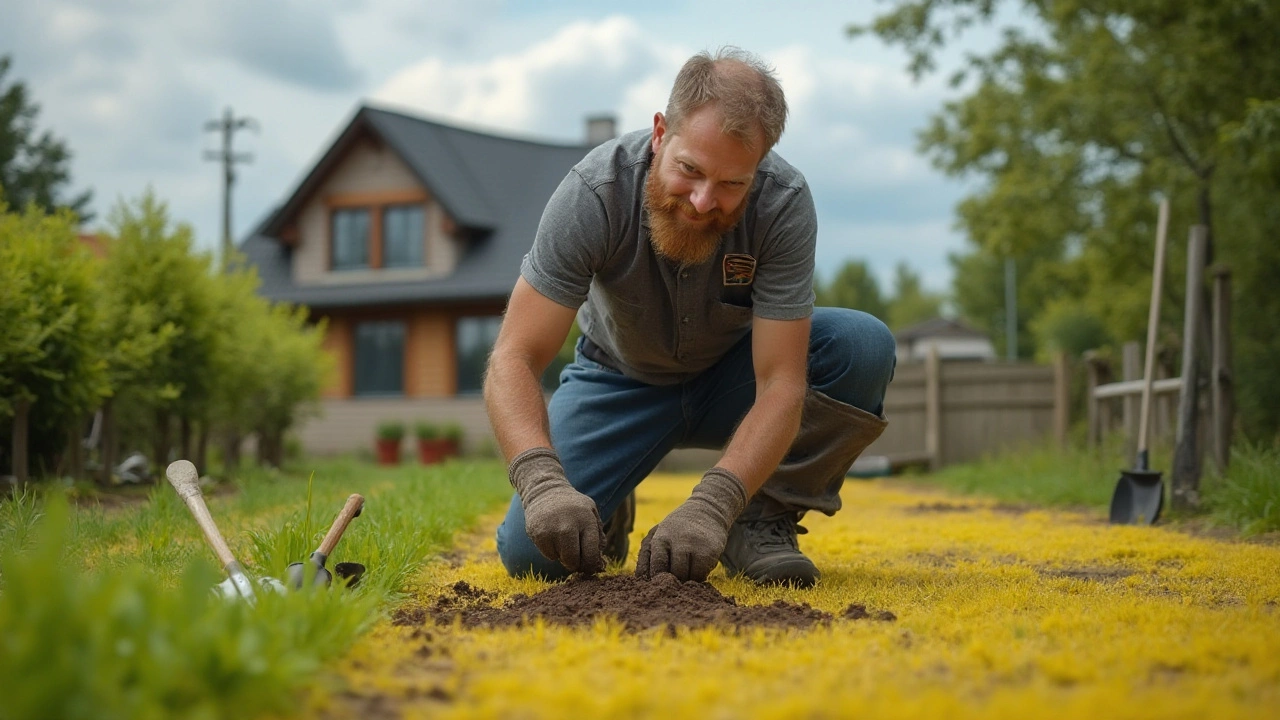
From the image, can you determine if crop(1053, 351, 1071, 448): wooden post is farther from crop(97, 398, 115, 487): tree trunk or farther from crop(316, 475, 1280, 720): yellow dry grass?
crop(97, 398, 115, 487): tree trunk

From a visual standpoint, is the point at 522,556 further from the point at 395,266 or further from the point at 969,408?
the point at 395,266

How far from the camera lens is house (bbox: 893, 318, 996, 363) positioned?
47.7 m

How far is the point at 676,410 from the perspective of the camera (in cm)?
382

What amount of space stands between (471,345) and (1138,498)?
13.5m

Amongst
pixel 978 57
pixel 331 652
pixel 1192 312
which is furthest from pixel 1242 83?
pixel 331 652

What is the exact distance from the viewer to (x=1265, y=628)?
2307mm

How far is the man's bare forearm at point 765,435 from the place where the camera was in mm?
3141

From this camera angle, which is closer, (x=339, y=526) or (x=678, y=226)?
(x=339, y=526)

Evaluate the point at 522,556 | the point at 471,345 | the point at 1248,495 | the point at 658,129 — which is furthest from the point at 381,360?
the point at 658,129

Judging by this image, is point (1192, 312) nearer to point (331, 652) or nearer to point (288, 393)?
point (331, 652)

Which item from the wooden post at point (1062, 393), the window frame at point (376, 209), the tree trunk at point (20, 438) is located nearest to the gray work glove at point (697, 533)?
the tree trunk at point (20, 438)

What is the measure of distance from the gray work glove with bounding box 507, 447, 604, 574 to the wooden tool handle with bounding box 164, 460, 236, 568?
0.75m

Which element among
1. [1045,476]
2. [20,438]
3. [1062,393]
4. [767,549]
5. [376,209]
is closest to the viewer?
[767,549]

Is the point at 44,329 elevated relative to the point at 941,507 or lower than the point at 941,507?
elevated
